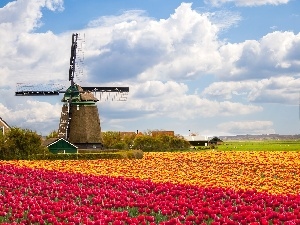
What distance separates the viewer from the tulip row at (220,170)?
73.2 feet

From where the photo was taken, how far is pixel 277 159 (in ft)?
127

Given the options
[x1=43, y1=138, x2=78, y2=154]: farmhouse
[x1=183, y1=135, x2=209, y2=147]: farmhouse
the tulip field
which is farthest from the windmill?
[x1=183, y1=135, x2=209, y2=147]: farmhouse

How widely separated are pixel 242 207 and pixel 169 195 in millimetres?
2889

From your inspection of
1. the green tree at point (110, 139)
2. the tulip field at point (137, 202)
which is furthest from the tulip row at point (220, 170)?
the green tree at point (110, 139)

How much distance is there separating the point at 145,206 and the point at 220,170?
18326mm

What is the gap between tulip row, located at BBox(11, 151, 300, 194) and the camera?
22.3m

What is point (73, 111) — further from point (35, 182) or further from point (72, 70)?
point (35, 182)

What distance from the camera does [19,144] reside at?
42.9m

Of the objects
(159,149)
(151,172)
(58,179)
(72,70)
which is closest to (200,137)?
(159,149)

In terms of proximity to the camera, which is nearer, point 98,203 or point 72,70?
point 98,203

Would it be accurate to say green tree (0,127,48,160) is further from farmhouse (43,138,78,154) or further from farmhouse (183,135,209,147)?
farmhouse (183,135,209,147)

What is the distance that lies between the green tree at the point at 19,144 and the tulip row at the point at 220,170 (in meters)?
7.81

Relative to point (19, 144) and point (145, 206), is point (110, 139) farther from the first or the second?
point (145, 206)

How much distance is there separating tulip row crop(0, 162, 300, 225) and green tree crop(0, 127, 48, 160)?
24.4m
